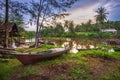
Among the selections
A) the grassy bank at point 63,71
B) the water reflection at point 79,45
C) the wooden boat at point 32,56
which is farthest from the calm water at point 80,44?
the grassy bank at point 63,71

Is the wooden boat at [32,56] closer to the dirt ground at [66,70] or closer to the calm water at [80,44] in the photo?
the dirt ground at [66,70]

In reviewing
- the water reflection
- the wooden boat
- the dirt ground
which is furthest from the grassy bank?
the water reflection

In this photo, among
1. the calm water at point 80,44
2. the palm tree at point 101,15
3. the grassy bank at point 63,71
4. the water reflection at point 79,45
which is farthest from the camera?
the palm tree at point 101,15

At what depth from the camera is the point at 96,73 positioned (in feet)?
34.6

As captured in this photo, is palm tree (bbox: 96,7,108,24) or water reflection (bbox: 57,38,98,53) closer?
water reflection (bbox: 57,38,98,53)

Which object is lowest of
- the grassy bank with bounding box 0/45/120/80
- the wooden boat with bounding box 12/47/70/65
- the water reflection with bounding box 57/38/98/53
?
the water reflection with bounding box 57/38/98/53

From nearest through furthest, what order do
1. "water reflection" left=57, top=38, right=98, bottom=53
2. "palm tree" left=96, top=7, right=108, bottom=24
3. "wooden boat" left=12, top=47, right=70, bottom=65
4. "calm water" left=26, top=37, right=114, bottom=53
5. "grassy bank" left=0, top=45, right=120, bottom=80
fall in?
"grassy bank" left=0, top=45, right=120, bottom=80, "wooden boat" left=12, top=47, right=70, bottom=65, "water reflection" left=57, top=38, right=98, bottom=53, "calm water" left=26, top=37, right=114, bottom=53, "palm tree" left=96, top=7, right=108, bottom=24

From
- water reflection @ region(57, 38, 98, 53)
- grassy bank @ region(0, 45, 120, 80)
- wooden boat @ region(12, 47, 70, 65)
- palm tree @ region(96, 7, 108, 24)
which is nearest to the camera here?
grassy bank @ region(0, 45, 120, 80)

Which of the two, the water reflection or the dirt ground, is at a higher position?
the dirt ground

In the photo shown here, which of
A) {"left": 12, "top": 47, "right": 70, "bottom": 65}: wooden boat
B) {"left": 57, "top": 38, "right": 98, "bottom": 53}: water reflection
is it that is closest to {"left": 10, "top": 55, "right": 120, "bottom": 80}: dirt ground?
{"left": 12, "top": 47, "right": 70, "bottom": 65}: wooden boat

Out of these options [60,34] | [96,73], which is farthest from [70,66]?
[60,34]

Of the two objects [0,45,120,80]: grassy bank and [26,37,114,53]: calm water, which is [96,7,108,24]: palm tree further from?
[0,45,120,80]: grassy bank

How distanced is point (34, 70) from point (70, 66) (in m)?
2.39

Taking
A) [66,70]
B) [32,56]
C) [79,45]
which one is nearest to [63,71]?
[66,70]
